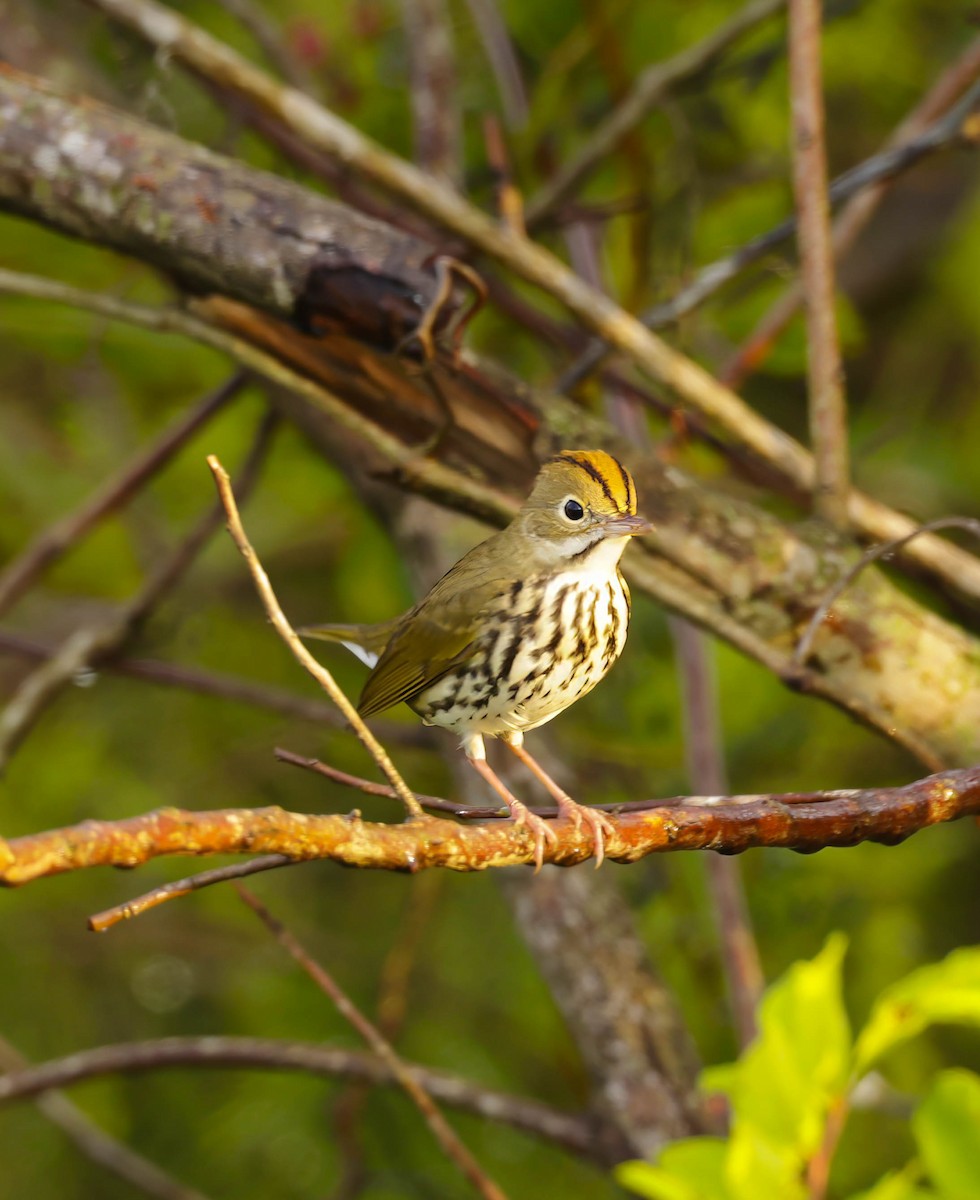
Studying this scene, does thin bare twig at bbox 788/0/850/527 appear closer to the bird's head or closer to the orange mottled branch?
the bird's head

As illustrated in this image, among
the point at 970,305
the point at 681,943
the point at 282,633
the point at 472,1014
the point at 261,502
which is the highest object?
the point at 261,502

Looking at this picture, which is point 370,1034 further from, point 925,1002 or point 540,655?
point 925,1002

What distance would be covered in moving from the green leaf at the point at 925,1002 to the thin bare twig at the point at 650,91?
2.48 metres

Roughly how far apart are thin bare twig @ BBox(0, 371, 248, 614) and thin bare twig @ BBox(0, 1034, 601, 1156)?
1157 millimetres

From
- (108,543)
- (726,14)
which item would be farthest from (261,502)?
(726,14)

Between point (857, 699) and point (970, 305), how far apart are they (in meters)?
2.33

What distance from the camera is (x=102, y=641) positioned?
364 centimetres

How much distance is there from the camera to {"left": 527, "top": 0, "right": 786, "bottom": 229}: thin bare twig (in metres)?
3.41

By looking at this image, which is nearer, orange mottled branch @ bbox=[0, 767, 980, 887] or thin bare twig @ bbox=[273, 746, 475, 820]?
orange mottled branch @ bbox=[0, 767, 980, 887]

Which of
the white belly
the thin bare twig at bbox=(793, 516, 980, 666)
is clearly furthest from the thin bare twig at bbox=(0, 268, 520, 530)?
the thin bare twig at bbox=(793, 516, 980, 666)

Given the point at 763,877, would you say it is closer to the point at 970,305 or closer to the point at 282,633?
the point at 970,305

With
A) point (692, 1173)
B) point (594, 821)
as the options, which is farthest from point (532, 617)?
point (692, 1173)

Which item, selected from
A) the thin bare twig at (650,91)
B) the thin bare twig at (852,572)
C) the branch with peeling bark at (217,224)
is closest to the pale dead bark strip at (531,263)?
the branch with peeling bark at (217,224)

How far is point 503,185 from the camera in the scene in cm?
316
